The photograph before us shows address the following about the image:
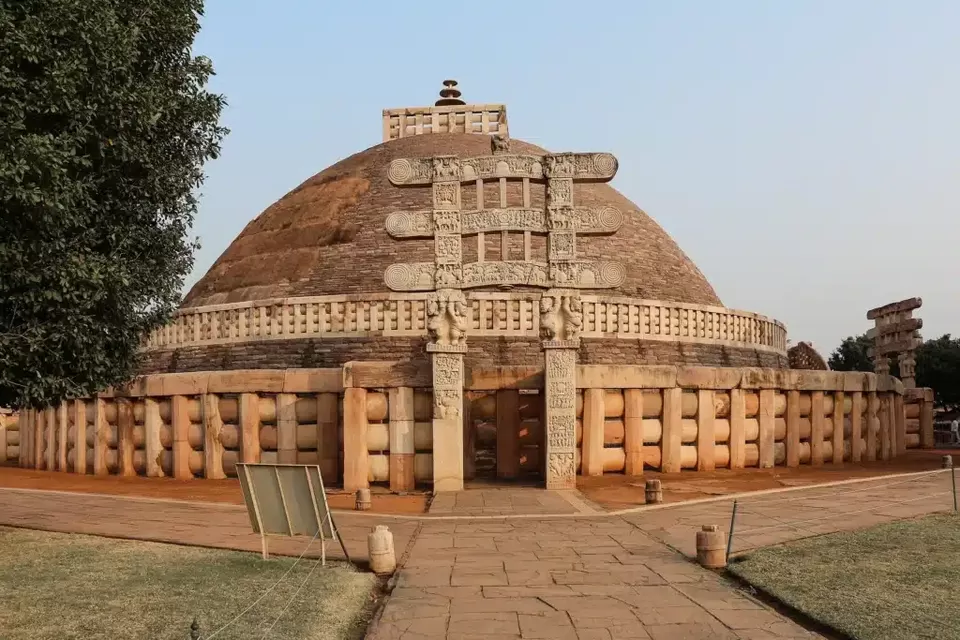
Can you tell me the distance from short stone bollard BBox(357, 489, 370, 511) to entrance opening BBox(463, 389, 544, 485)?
8.22 ft

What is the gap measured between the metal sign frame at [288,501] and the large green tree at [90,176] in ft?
6.57

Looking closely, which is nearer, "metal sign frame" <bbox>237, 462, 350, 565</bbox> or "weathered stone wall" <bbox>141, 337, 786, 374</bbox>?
"metal sign frame" <bbox>237, 462, 350, 565</bbox>

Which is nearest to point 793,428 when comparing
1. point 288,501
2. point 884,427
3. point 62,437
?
point 884,427

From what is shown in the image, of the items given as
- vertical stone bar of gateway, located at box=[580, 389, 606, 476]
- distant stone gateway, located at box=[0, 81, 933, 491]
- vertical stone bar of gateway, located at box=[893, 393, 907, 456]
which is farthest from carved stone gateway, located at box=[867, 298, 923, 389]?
vertical stone bar of gateway, located at box=[580, 389, 606, 476]

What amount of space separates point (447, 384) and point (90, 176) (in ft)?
18.0

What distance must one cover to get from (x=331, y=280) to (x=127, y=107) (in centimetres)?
1330

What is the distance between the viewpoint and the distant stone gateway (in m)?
11.7

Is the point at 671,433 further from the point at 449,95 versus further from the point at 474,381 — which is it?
the point at 449,95

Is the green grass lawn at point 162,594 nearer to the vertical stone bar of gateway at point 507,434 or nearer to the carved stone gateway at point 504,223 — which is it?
the carved stone gateway at point 504,223

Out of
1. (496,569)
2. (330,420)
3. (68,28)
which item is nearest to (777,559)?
(496,569)

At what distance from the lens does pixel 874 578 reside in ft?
19.0

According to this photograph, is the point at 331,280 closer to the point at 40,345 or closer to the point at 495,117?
the point at 495,117

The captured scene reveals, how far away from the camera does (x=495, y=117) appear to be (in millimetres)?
25359

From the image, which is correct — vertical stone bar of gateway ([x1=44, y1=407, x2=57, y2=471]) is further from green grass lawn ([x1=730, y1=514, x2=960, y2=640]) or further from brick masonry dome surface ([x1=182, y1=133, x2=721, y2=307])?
green grass lawn ([x1=730, y1=514, x2=960, y2=640])
